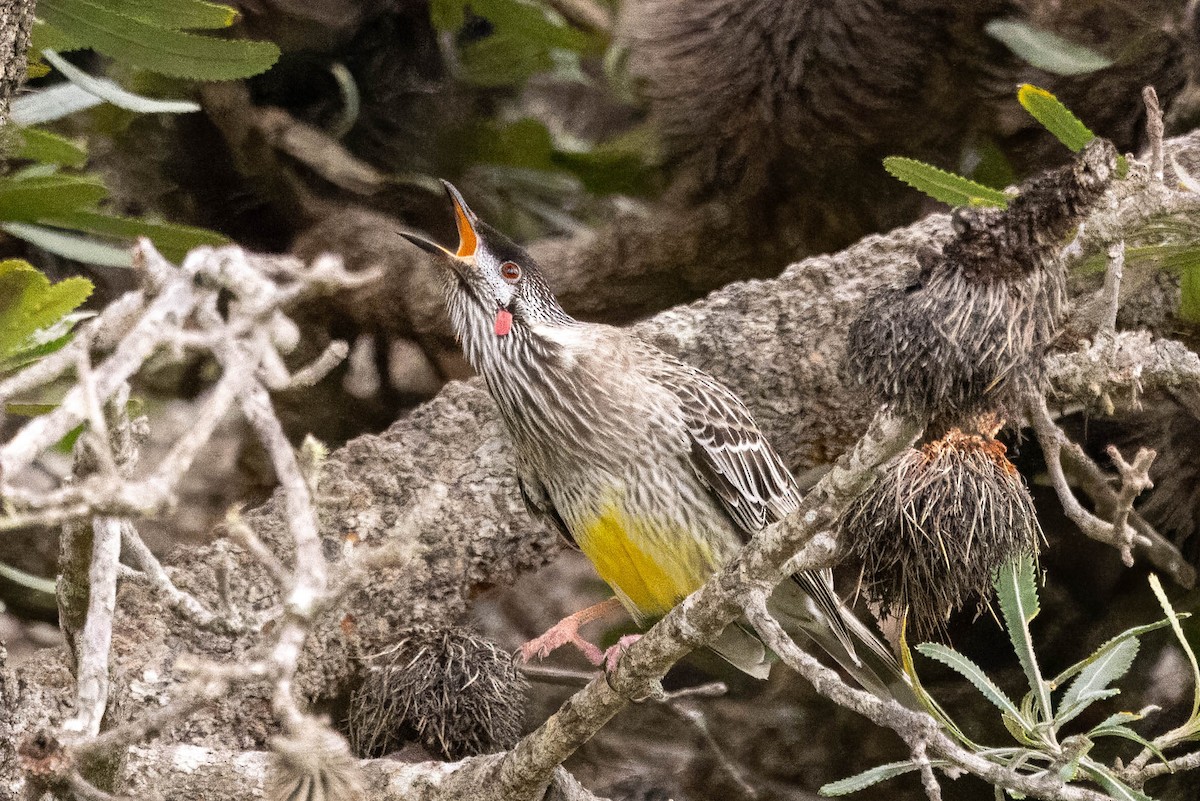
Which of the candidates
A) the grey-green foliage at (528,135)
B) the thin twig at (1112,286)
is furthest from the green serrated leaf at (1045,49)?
the thin twig at (1112,286)

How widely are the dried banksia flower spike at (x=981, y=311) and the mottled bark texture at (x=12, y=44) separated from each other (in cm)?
140

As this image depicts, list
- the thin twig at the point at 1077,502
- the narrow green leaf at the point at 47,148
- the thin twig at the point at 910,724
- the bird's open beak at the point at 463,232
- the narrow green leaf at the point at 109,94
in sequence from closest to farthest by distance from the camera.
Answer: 1. the thin twig at the point at 910,724
2. the thin twig at the point at 1077,502
3. the narrow green leaf at the point at 47,148
4. the bird's open beak at the point at 463,232
5. the narrow green leaf at the point at 109,94

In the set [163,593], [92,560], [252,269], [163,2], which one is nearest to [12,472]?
[252,269]

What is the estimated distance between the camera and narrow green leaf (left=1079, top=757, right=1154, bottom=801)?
2.00m

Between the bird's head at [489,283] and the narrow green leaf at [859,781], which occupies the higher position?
the bird's head at [489,283]

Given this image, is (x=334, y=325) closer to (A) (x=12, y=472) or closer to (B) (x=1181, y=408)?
(B) (x=1181, y=408)

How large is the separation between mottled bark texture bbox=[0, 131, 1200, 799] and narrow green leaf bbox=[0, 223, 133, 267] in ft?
2.21

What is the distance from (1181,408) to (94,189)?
257cm

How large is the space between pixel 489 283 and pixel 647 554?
2.26 ft

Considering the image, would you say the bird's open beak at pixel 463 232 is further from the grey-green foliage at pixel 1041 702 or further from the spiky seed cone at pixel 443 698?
the grey-green foliage at pixel 1041 702

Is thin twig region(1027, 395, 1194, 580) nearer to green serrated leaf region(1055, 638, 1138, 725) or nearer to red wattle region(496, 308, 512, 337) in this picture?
green serrated leaf region(1055, 638, 1138, 725)

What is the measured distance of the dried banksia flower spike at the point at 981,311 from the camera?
160cm

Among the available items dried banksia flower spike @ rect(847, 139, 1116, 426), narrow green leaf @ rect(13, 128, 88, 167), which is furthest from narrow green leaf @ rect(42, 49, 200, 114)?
dried banksia flower spike @ rect(847, 139, 1116, 426)

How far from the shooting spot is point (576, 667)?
3744 millimetres
